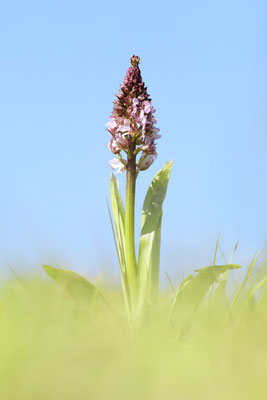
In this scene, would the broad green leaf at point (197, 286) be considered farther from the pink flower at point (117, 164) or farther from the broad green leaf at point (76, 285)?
the pink flower at point (117, 164)

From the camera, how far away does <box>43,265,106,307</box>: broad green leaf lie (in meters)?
3.58

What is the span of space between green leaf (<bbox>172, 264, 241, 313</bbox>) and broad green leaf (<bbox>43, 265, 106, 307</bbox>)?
2.14 feet

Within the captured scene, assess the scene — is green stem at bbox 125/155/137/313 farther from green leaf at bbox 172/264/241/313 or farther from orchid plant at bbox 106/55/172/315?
green leaf at bbox 172/264/241/313

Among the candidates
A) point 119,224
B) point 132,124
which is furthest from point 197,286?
point 132,124

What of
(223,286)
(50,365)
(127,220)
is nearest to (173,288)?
(223,286)

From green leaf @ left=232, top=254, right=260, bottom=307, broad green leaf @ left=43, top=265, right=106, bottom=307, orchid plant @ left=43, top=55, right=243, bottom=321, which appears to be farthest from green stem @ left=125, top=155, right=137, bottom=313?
green leaf @ left=232, top=254, right=260, bottom=307

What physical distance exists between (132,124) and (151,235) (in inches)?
41.7

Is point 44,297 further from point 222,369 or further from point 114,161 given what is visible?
point 114,161

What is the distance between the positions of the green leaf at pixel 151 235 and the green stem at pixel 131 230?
64mm

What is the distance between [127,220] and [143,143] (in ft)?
2.46

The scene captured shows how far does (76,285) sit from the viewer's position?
3.65 metres

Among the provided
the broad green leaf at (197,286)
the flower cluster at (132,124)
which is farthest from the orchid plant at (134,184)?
the broad green leaf at (197,286)

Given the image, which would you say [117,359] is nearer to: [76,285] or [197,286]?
[76,285]

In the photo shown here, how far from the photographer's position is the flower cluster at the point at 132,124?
4027mm
